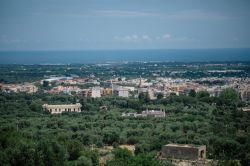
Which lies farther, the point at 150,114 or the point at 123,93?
the point at 123,93

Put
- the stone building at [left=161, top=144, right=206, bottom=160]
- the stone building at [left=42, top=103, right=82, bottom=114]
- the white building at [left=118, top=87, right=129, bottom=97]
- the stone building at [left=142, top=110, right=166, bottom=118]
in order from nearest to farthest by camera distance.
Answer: the stone building at [left=161, top=144, right=206, bottom=160] → the stone building at [left=142, top=110, right=166, bottom=118] → the stone building at [left=42, top=103, right=82, bottom=114] → the white building at [left=118, top=87, right=129, bottom=97]

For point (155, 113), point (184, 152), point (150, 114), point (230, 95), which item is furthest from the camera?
point (230, 95)

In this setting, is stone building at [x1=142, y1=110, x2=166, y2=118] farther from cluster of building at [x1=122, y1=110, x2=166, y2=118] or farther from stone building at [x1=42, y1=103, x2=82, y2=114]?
stone building at [x1=42, y1=103, x2=82, y2=114]

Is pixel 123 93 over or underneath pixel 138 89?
over

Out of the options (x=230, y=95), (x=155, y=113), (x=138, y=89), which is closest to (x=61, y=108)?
(x=155, y=113)

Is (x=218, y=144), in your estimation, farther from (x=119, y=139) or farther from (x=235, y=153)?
(x=119, y=139)

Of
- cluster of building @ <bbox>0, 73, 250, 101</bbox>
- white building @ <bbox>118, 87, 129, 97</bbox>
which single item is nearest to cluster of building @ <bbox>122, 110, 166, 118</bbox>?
cluster of building @ <bbox>0, 73, 250, 101</bbox>

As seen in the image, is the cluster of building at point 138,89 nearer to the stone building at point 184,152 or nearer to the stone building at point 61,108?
the stone building at point 61,108

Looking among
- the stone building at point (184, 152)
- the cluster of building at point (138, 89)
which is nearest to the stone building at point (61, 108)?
the cluster of building at point (138, 89)

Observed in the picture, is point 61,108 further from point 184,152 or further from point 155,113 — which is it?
point 184,152
